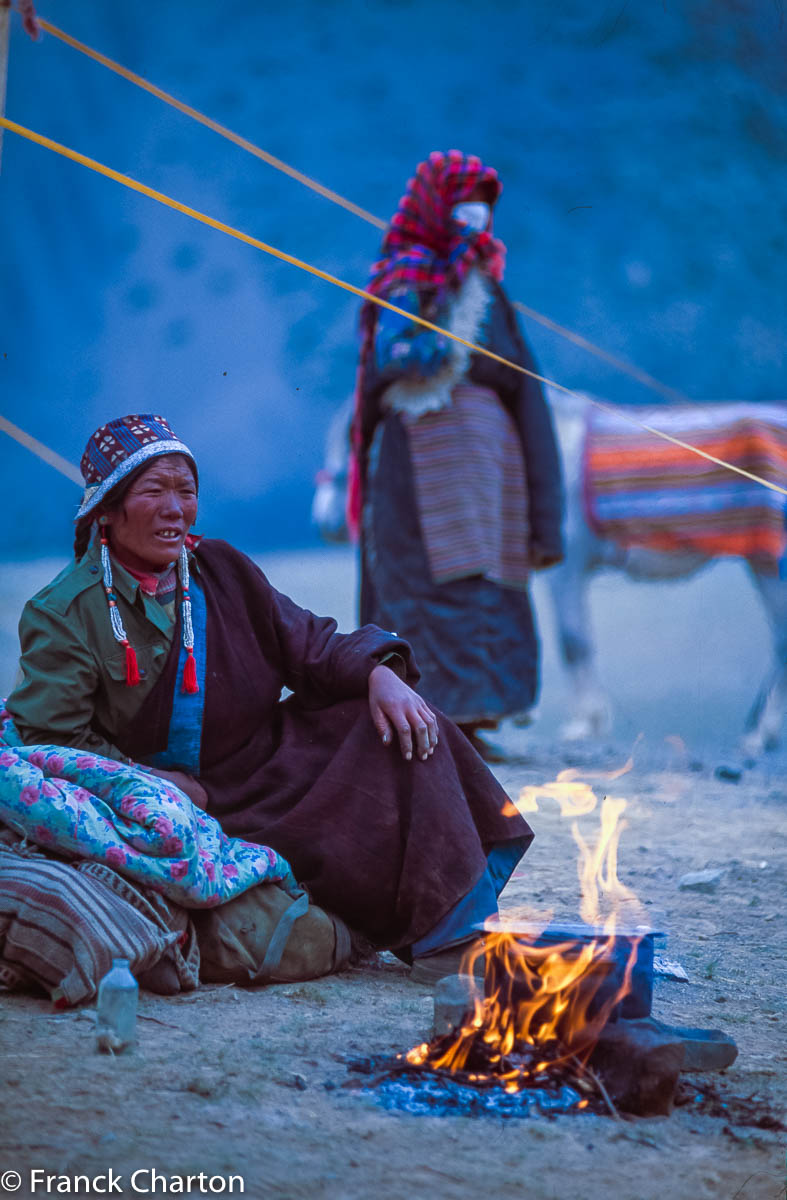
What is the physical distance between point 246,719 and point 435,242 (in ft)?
11.7

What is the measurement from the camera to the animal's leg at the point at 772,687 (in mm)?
7262

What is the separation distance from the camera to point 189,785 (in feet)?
9.18

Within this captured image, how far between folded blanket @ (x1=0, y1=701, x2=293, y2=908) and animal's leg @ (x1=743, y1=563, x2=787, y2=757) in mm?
5089

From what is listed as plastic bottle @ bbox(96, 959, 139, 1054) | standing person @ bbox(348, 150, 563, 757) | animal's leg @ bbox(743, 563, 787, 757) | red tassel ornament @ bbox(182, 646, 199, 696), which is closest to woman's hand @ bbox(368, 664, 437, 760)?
red tassel ornament @ bbox(182, 646, 199, 696)

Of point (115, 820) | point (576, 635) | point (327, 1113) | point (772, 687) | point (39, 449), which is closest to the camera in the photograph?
point (327, 1113)

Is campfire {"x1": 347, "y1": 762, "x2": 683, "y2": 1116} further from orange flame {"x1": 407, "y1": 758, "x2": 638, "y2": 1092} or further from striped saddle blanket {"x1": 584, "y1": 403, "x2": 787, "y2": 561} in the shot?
striped saddle blanket {"x1": 584, "y1": 403, "x2": 787, "y2": 561}

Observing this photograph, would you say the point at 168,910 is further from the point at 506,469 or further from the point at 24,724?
the point at 506,469

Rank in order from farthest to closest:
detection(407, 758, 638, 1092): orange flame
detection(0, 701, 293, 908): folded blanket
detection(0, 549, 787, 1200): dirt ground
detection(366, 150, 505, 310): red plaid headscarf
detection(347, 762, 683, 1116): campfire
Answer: detection(366, 150, 505, 310): red plaid headscarf < detection(0, 701, 293, 908): folded blanket < detection(407, 758, 638, 1092): orange flame < detection(347, 762, 683, 1116): campfire < detection(0, 549, 787, 1200): dirt ground

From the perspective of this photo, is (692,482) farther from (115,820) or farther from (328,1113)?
(328,1113)

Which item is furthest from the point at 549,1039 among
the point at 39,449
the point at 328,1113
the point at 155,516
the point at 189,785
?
the point at 39,449

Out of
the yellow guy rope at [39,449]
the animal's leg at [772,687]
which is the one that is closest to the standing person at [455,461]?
the yellow guy rope at [39,449]

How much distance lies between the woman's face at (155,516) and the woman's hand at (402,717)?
0.53m

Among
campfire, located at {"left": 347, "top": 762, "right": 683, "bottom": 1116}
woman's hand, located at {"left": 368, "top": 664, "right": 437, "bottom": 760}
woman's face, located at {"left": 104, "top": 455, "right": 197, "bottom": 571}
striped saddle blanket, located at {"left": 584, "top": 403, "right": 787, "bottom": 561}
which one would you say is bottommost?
campfire, located at {"left": 347, "top": 762, "right": 683, "bottom": 1116}

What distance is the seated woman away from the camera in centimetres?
272
